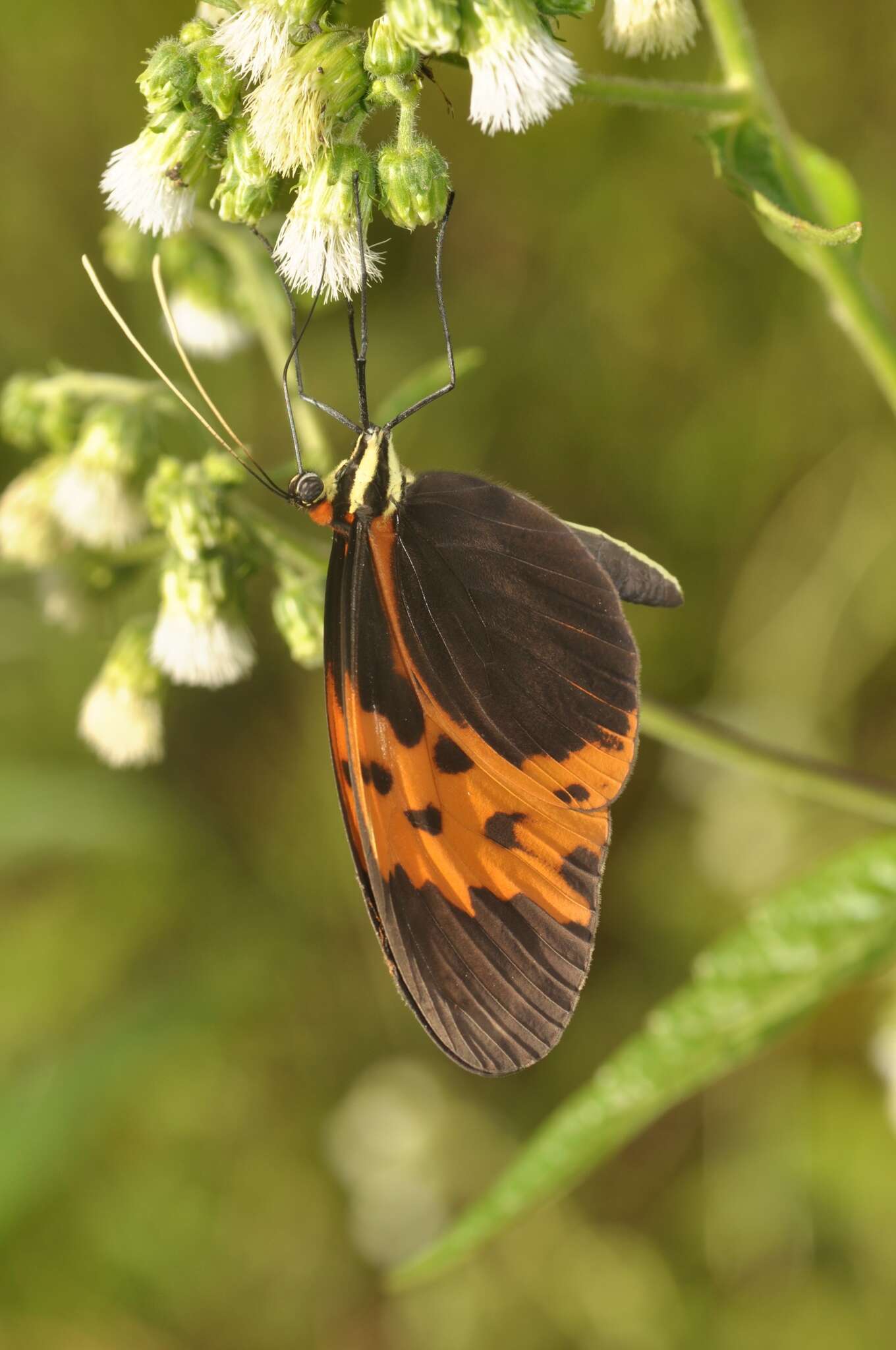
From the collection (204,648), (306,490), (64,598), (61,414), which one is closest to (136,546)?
(64,598)

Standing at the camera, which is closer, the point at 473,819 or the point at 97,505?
A: the point at 473,819

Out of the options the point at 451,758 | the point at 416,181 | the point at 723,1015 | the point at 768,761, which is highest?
the point at 416,181

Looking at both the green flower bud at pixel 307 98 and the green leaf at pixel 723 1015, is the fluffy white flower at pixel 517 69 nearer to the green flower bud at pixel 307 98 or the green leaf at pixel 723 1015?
the green flower bud at pixel 307 98

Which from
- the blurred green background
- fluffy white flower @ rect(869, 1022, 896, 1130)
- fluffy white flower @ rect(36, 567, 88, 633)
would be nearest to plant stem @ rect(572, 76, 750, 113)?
fluffy white flower @ rect(36, 567, 88, 633)

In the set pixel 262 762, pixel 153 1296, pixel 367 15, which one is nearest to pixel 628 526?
pixel 262 762

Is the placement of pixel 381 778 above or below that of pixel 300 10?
below

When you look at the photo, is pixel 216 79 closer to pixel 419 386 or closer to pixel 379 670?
pixel 419 386

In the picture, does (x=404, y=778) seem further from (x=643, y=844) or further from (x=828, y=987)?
(x=643, y=844)

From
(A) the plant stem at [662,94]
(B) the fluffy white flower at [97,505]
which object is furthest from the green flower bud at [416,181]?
(B) the fluffy white flower at [97,505]
